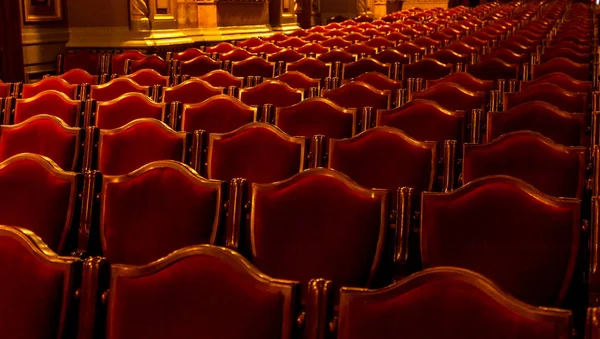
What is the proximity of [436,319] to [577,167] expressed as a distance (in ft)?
5.28

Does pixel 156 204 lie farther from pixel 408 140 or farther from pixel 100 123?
pixel 100 123

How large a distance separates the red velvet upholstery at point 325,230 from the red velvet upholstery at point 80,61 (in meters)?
5.47

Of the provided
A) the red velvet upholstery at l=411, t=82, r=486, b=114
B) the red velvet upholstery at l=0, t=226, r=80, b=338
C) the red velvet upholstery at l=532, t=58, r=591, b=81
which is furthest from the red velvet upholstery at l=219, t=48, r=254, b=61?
the red velvet upholstery at l=0, t=226, r=80, b=338

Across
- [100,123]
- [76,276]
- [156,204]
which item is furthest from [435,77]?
[76,276]

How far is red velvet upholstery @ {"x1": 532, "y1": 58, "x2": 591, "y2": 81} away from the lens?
5.15m

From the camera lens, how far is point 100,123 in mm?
4102

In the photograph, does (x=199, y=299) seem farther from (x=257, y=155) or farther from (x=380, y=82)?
(x=380, y=82)

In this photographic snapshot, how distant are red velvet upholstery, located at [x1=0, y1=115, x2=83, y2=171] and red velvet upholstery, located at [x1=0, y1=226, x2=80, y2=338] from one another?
5.52 feet

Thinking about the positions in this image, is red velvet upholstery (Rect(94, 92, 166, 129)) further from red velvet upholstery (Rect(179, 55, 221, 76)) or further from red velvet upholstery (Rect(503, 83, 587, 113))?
red velvet upholstery (Rect(179, 55, 221, 76))

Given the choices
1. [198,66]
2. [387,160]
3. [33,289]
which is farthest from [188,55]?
[33,289]

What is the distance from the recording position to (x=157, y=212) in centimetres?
251

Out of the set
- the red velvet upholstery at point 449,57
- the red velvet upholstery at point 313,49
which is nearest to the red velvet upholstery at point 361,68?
the red velvet upholstery at point 449,57

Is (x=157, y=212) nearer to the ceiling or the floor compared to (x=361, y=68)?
nearer to the floor

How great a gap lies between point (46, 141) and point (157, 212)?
1.16 meters
